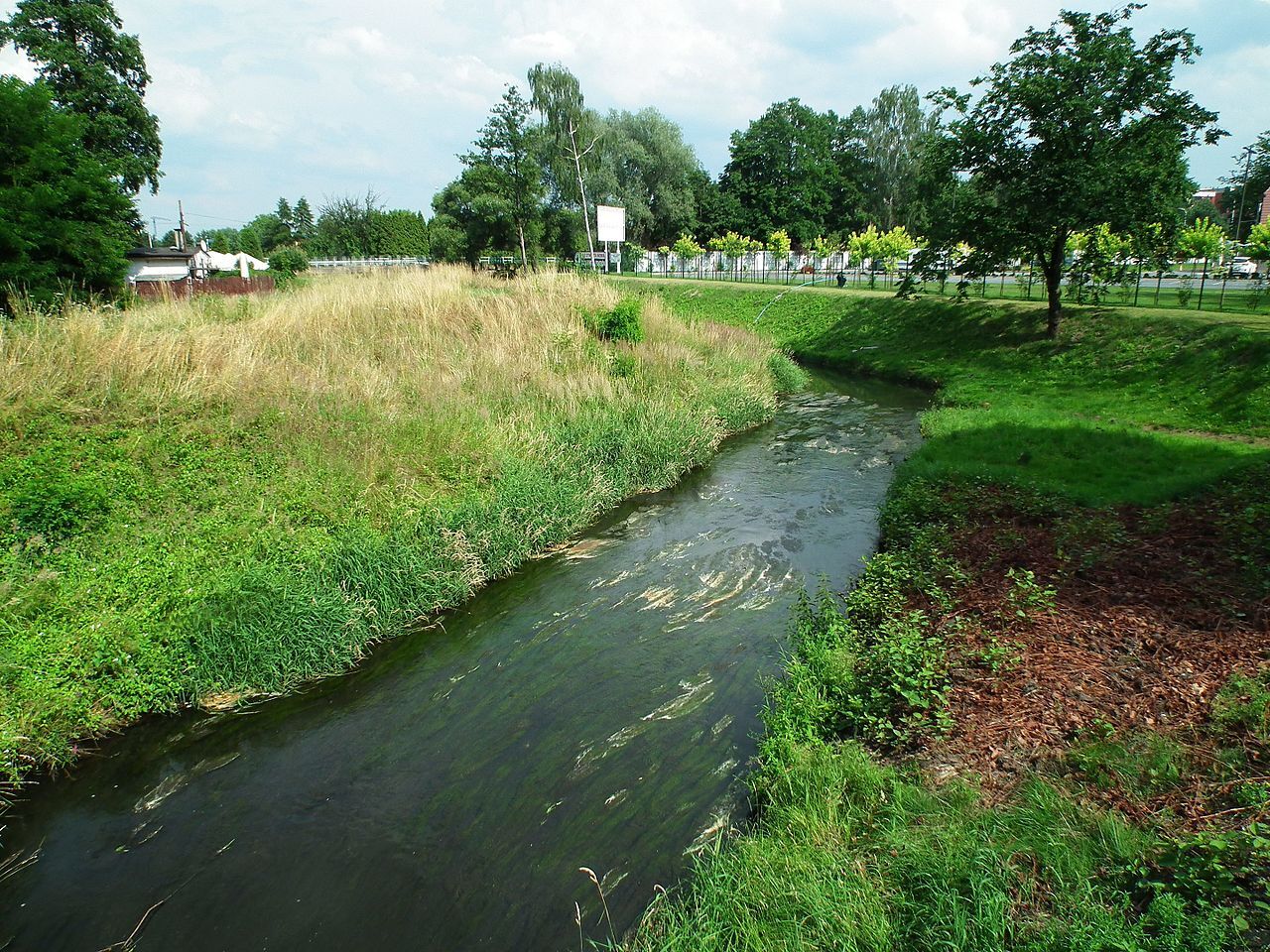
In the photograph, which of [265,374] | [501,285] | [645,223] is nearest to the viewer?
[265,374]

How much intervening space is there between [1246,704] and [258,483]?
33.6 feet

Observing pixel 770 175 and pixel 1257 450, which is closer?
pixel 1257 450

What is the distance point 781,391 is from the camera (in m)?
23.3

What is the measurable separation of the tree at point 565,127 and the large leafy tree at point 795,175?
22.1m

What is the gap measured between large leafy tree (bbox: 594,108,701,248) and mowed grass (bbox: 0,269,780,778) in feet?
187

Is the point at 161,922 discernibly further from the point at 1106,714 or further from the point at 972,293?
the point at 972,293

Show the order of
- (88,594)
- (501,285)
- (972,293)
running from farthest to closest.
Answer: (972,293) → (501,285) → (88,594)

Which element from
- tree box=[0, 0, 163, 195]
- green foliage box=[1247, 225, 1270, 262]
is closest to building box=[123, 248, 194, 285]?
tree box=[0, 0, 163, 195]

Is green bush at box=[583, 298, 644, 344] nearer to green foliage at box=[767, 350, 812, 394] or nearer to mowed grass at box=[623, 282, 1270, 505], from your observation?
green foliage at box=[767, 350, 812, 394]

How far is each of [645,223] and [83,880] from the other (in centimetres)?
7317

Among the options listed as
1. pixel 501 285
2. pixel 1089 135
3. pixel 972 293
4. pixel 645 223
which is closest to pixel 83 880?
pixel 501 285

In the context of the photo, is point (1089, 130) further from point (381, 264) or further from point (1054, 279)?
point (381, 264)

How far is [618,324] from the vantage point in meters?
18.6

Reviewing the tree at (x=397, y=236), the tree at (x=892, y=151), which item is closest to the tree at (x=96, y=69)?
the tree at (x=397, y=236)
